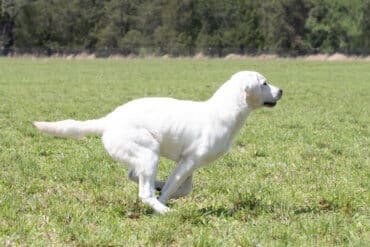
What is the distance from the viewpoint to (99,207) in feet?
23.9

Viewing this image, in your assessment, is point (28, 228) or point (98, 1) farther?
point (98, 1)

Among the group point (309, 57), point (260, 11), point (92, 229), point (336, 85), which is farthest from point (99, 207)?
point (260, 11)

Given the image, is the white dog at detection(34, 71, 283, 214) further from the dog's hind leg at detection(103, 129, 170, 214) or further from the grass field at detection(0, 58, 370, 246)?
the grass field at detection(0, 58, 370, 246)

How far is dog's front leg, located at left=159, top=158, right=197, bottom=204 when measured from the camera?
689 cm

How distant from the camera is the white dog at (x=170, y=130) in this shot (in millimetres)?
6727

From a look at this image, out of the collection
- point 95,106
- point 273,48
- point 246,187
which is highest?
point 246,187

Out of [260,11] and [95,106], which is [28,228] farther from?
[260,11]

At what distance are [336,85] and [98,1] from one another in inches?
2868

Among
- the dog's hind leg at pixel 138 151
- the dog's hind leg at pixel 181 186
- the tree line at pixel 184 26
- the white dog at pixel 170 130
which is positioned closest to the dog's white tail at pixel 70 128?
the white dog at pixel 170 130

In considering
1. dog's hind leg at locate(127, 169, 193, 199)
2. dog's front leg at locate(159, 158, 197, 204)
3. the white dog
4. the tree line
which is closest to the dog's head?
the white dog

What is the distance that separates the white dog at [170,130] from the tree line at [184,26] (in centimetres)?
7647

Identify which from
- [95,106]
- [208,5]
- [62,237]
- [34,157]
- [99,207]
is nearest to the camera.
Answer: [62,237]

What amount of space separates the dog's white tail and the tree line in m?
77.1

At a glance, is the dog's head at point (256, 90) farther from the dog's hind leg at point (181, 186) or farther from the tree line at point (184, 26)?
the tree line at point (184, 26)
